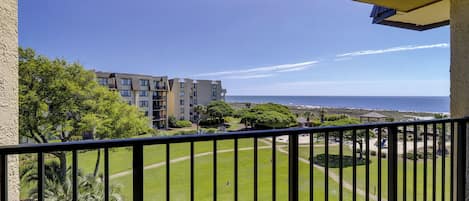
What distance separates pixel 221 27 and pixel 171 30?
4666 millimetres

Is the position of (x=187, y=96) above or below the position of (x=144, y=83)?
below

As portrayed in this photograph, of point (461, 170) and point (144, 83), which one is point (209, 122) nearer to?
point (144, 83)

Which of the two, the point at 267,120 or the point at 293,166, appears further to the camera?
the point at 267,120

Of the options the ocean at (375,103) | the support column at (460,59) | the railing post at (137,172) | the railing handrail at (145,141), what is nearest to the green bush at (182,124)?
the ocean at (375,103)

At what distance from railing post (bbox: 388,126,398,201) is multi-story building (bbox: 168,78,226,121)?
2256 cm

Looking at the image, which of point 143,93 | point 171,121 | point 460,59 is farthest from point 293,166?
point 171,121

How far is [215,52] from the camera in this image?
2967 centimetres

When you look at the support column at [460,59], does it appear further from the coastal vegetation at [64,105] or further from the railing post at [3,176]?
the coastal vegetation at [64,105]

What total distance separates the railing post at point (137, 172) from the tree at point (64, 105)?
9.82 metres

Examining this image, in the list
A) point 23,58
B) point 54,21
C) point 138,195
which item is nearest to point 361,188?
point 138,195

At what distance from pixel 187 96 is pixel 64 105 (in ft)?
47.8

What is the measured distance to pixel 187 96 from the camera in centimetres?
2458

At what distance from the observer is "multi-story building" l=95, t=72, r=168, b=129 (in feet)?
55.4

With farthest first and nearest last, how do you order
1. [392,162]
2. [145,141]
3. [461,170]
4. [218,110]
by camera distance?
[218,110] < [461,170] < [392,162] < [145,141]
